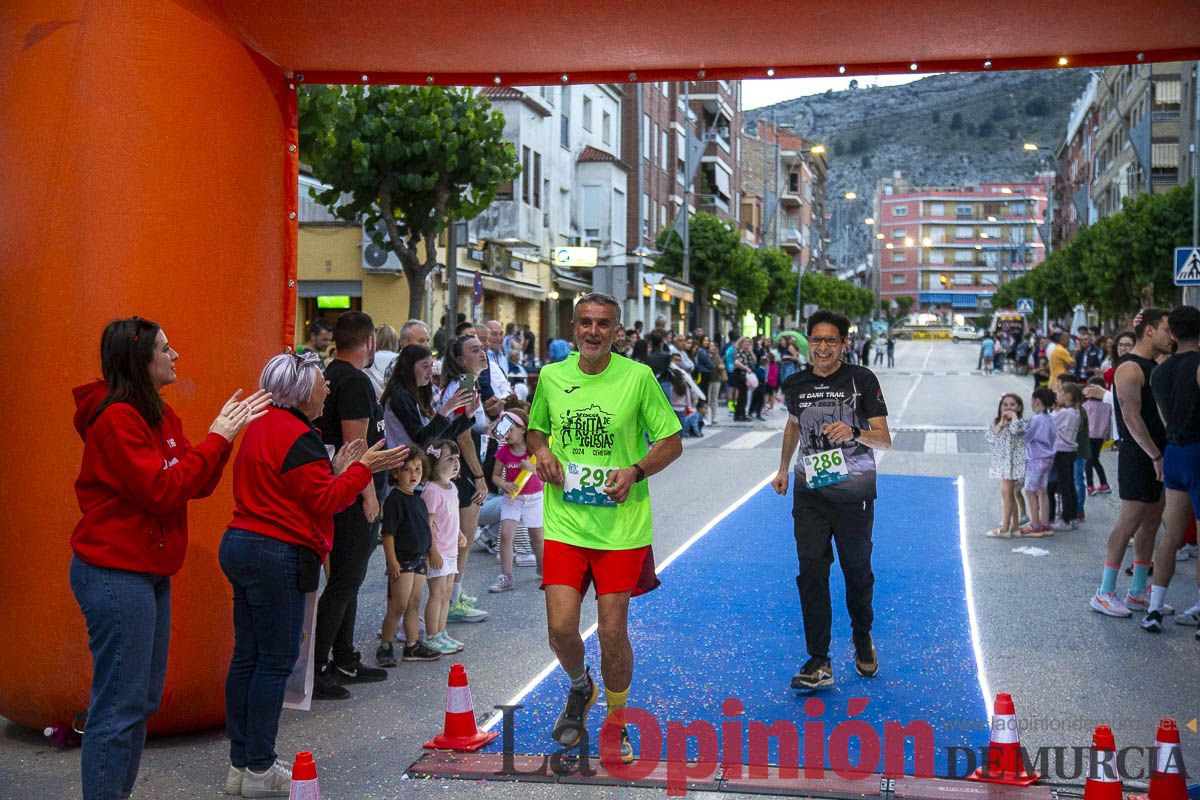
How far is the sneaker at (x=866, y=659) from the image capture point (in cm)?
738

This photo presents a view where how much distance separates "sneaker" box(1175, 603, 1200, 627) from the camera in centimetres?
890

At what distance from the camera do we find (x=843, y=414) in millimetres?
7262

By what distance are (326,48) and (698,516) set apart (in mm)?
8314

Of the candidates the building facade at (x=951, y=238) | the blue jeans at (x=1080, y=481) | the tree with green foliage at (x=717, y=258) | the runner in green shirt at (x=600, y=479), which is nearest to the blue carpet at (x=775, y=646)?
the runner in green shirt at (x=600, y=479)

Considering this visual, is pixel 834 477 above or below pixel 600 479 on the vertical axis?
below

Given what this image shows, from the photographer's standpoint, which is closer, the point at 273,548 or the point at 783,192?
the point at 273,548

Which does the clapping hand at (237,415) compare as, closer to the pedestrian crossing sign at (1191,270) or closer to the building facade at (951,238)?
the pedestrian crossing sign at (1191,270)

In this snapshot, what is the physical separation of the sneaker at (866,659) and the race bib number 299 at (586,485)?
2.28 meters

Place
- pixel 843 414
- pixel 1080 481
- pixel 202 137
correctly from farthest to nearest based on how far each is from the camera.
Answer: pixel 1080 481 < pixel 843 414 < pixel 202 137

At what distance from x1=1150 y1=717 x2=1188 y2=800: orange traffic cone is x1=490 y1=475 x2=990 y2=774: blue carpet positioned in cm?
109

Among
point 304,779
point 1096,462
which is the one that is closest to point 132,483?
point 304,779

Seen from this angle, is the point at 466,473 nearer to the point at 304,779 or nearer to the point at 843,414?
the point at 843,414

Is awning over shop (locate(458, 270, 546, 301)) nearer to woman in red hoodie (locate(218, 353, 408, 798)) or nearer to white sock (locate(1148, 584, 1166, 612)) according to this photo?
white sock (locate(1148, 584, 1166, 612))

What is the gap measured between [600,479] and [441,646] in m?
2.75
